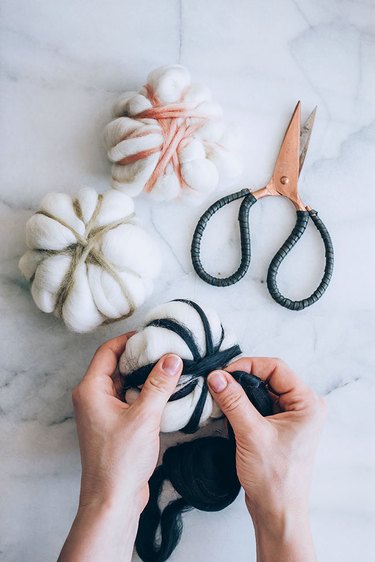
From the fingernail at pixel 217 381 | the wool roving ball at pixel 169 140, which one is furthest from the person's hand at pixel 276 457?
the wool roving ball at pixel 169 140

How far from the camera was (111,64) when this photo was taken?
116 cm

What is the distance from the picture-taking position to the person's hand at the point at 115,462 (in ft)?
2.95

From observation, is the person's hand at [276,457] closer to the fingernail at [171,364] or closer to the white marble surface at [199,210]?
the fingernail at [171,364]

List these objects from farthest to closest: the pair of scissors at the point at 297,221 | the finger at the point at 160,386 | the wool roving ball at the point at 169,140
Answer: the pair of scissors at the point at 297,221, the wool roving ball at the point at 169,140, the finger at the point at 160,386

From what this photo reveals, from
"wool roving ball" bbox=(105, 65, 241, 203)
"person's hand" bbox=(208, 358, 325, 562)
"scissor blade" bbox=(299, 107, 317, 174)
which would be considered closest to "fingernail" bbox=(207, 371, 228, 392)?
"person's hand" bbox=(208, 358, 325, 562)

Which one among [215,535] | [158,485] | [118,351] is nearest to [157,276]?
[118,351]

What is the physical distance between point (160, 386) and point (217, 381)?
96mm

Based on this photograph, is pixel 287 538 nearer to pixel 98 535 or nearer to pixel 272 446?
pixel 272 446

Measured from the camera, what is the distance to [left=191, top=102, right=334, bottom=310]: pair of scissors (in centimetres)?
111

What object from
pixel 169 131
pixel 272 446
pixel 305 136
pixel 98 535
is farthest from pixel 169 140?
pixel 98 535

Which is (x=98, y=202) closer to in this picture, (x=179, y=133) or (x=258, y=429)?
(x=179, y=133)

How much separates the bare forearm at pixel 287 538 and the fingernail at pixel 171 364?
0.30 m

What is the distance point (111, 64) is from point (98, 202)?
34cm

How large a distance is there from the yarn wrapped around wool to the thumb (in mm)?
30
